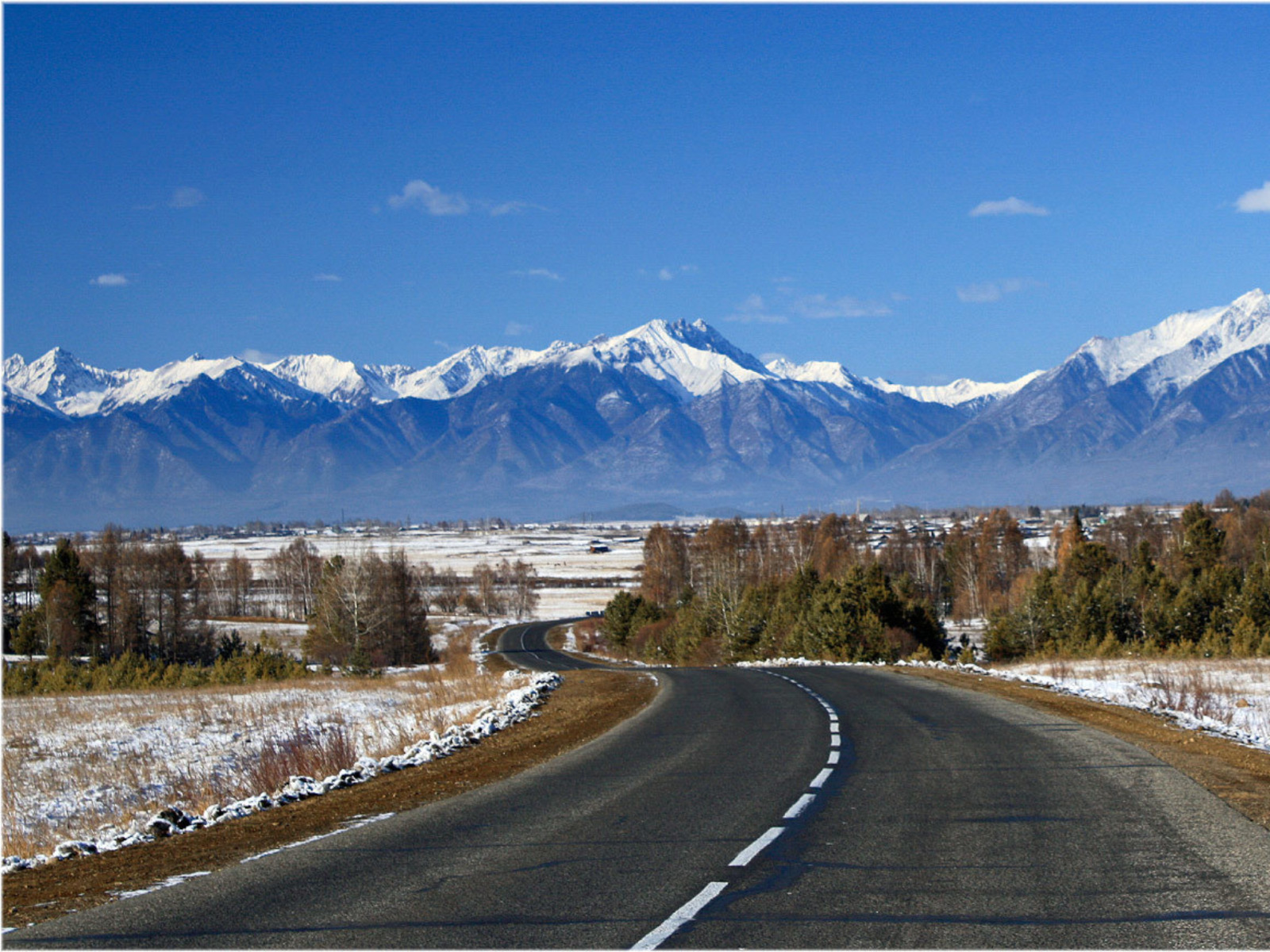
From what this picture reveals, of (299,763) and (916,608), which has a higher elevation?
(299,763)

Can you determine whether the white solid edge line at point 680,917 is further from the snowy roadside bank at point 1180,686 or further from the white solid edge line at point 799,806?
the snowy roadside bank at point 1180,686

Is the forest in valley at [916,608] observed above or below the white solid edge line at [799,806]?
below

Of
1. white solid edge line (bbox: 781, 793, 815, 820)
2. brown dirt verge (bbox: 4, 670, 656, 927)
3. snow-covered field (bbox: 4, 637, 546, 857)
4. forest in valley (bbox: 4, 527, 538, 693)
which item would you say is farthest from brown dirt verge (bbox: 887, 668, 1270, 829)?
forest in valley (bbox: 4, 527, 538, 693)

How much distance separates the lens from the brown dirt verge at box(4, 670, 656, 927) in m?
8.83

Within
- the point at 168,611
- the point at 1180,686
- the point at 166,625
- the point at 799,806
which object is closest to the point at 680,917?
the point at 799,806

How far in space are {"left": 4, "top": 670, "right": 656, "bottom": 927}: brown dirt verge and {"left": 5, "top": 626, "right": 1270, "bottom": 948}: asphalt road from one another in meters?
0.56

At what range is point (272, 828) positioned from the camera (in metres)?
11.4

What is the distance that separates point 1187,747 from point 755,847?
32.1 feet

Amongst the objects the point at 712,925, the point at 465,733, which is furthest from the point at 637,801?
the point at 465,733

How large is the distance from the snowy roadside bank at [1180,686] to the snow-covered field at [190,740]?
14.5 m

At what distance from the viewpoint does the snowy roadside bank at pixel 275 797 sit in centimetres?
1140

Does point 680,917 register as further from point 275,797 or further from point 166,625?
point 166,625

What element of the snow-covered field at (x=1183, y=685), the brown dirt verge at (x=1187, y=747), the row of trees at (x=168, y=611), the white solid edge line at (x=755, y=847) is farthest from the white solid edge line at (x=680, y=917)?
the row of trees at (x=168, y=611)

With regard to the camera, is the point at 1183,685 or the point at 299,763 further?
the point at 1183,685
